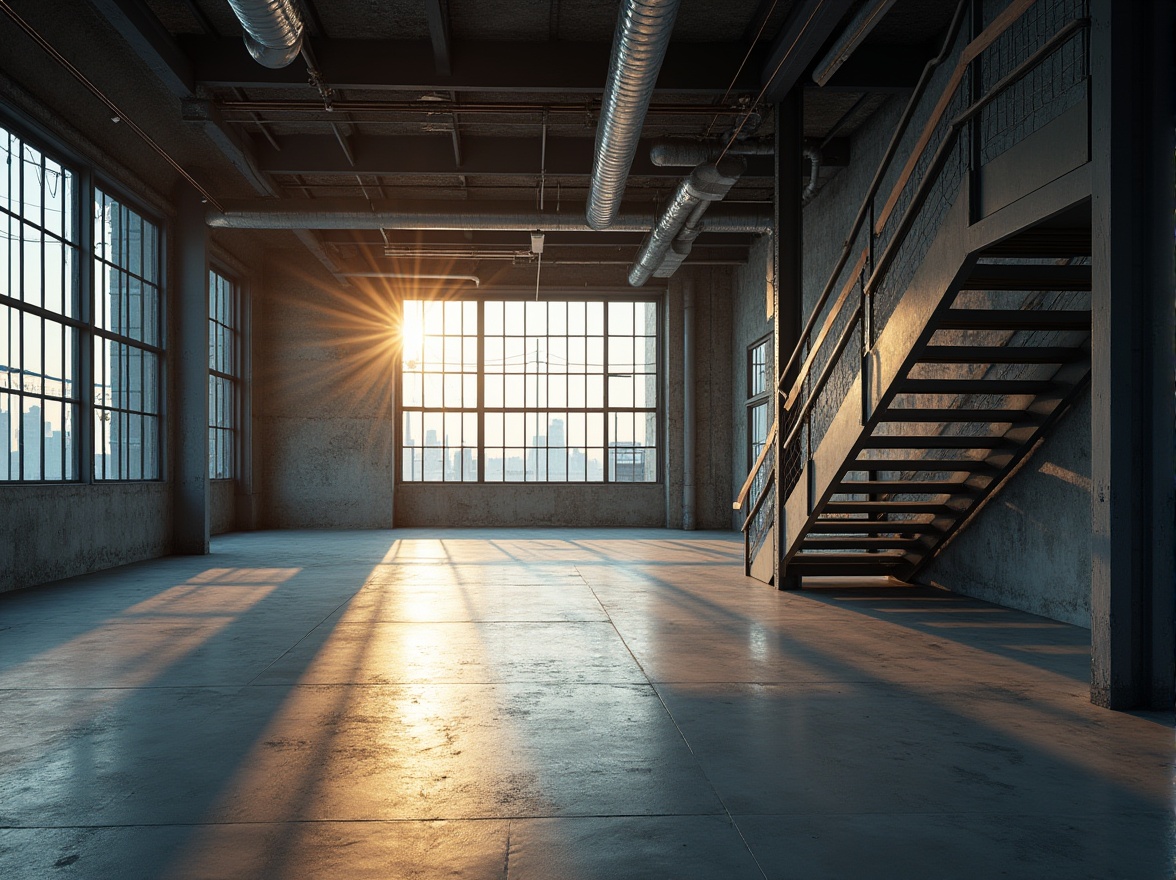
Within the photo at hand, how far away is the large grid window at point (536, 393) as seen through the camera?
23141mm

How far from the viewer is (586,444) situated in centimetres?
2341

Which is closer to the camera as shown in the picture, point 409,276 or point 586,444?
point 409,276

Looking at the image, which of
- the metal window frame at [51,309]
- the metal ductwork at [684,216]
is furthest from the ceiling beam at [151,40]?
the metal ductwork at [684,216]

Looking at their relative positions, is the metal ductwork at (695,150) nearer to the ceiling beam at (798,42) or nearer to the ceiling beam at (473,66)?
the ceiling beam at (798,42)

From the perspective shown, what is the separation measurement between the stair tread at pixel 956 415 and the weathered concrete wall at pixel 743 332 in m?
10.1

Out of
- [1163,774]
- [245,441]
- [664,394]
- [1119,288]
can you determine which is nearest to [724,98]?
[1119,288]

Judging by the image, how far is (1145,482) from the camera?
16.2 feet

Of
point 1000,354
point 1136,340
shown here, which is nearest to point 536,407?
point 1000,354

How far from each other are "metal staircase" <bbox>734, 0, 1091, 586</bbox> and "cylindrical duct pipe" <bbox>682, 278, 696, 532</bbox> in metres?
9.96

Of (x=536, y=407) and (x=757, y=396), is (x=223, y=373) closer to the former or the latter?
(x=536, y=407)

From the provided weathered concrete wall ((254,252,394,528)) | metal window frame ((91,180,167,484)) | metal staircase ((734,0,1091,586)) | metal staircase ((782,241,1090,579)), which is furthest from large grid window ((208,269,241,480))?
metal staircase ((782,241,1090,579))

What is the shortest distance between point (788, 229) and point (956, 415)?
3.69 meters

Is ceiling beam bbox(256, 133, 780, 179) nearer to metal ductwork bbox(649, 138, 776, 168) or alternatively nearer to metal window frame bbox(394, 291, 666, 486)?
metal ductwork bbox(649, 138, 776, 168)

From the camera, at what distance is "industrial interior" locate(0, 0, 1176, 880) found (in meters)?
3.72
